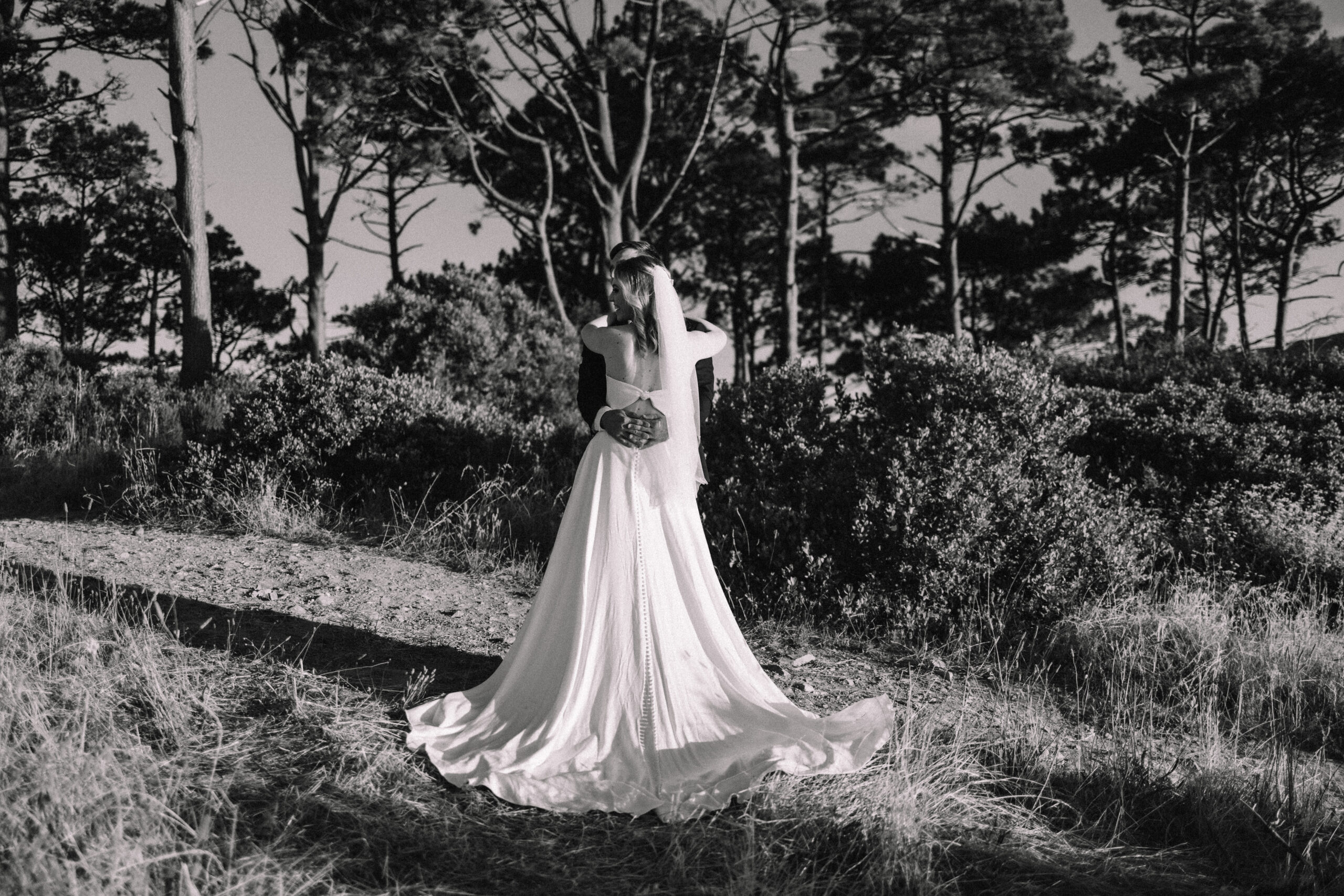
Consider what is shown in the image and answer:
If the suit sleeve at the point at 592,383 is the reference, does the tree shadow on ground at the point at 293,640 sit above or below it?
below

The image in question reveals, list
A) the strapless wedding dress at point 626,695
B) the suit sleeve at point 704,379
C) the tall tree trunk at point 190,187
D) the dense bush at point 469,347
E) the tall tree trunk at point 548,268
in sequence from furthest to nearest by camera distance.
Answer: the tall tree trunk at point 548,268 → the tall tree trunk at point 190,187 → the dense bush at point 469,347 → the suit sleeve at point 704,379 → the strapless wedding dress at point 626,695

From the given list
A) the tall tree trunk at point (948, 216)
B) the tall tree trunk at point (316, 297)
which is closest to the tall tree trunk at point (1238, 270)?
the tall tree trunk at point (948, 216)

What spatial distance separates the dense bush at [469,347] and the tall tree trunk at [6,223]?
304 inches

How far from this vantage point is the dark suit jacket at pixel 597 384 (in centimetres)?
450

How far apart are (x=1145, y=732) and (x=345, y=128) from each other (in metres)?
18.7

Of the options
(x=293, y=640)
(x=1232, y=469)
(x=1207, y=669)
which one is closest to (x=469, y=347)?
(x=293, y=640)

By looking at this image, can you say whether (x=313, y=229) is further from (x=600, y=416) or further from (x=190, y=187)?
(x=600, y=416)

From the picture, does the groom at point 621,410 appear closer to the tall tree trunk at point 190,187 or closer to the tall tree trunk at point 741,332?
the tall tree trunk at point 190,187

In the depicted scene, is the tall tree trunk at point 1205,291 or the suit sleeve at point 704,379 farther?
the tall tree trunk at point 1205,291

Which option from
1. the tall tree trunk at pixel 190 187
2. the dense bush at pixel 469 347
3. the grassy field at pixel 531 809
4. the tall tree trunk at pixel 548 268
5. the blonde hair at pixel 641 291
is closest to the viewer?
the grassy field at pixel 531 809

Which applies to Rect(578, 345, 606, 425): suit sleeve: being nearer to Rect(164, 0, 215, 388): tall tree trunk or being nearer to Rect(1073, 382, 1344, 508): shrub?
Rect(1073, 382, 1344, 508): shrub

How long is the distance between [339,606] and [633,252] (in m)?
3.23

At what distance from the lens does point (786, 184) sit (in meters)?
18.5

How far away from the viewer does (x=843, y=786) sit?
149 inches
